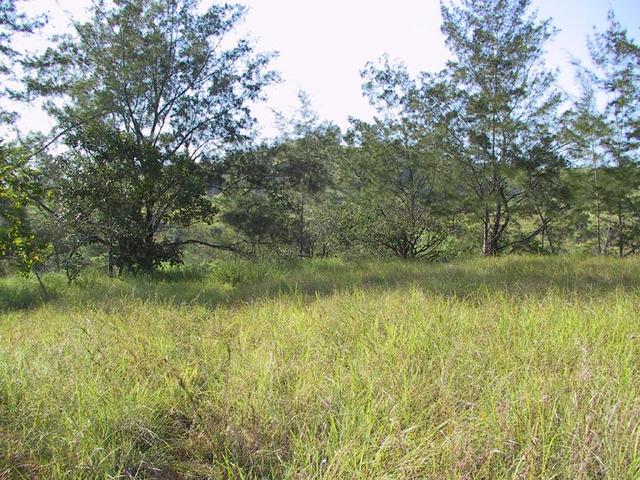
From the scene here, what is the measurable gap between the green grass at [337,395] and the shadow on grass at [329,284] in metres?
0.87

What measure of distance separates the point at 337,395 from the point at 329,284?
11.9 feet

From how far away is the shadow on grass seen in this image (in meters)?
4.50

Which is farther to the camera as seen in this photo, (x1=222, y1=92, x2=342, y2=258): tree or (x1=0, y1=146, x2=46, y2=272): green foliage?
(x1=222, y1=92, x2=342, y2=258): tree

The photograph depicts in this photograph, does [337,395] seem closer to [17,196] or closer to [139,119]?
[17,196]

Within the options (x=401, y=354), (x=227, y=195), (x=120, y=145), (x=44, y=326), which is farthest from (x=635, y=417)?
(x=227, y=195)

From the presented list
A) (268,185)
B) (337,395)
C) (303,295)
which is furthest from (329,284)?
(268,185)

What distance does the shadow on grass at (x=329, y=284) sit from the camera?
450 centimetres

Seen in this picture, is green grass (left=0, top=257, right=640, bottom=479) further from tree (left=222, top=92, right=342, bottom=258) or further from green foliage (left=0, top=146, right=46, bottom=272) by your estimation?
tree (left=222, top=92, right=342, bottom=258)

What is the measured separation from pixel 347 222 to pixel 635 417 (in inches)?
465

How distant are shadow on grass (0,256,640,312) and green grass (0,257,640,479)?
0.87 metres

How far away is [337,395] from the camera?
1.94m

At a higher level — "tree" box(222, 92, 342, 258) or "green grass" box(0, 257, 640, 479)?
"tree" box(222, 92, 342, 258)

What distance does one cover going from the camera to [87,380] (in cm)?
214

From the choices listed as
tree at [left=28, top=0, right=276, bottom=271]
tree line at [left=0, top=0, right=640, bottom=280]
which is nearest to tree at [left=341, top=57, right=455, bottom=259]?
tree line at [left=0, top=0, right=640, bottom=280]
